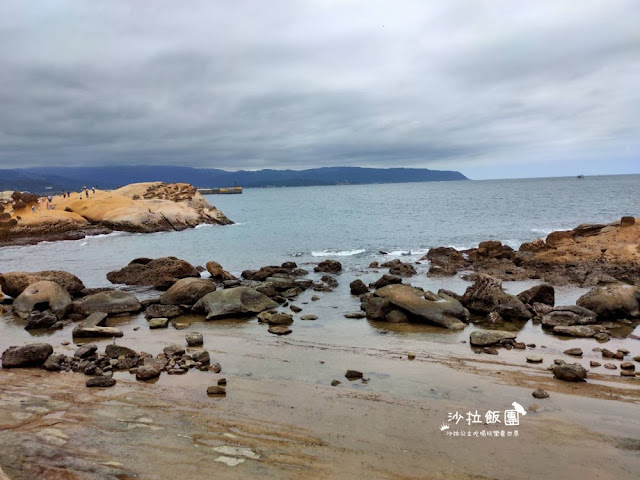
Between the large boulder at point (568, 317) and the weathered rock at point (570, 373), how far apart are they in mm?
4173

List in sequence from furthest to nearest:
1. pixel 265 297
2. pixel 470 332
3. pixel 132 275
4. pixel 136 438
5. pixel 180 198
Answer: pixel 180 198 → pixel 132 275 → pixel 265 297 → pixel 470 332 → pixel 136 438

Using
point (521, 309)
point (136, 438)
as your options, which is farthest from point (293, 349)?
point (521, 309)

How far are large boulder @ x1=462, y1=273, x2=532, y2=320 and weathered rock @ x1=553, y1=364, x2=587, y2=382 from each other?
511 centimetres

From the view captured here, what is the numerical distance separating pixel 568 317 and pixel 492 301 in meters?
2.39

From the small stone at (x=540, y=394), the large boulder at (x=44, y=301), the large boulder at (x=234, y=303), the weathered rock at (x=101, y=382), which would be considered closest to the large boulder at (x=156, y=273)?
the large boulder at (x=44, y=301)

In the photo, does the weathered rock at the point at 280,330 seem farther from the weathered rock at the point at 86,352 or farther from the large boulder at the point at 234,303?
the weathered rock at the point at 86,352

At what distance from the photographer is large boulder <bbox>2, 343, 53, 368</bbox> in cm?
1077

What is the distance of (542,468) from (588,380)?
158 inches

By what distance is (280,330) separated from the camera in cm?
1366

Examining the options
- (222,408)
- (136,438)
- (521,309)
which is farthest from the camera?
(521,309)

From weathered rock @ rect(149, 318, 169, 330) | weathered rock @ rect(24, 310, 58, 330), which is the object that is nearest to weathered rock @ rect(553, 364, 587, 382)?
weathered rock @ rect(149, 318, 169, 330)

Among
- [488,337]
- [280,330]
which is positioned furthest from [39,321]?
[488,337]

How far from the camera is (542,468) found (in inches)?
249

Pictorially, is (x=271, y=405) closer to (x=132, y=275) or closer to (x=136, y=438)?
(x=136, y=438)
